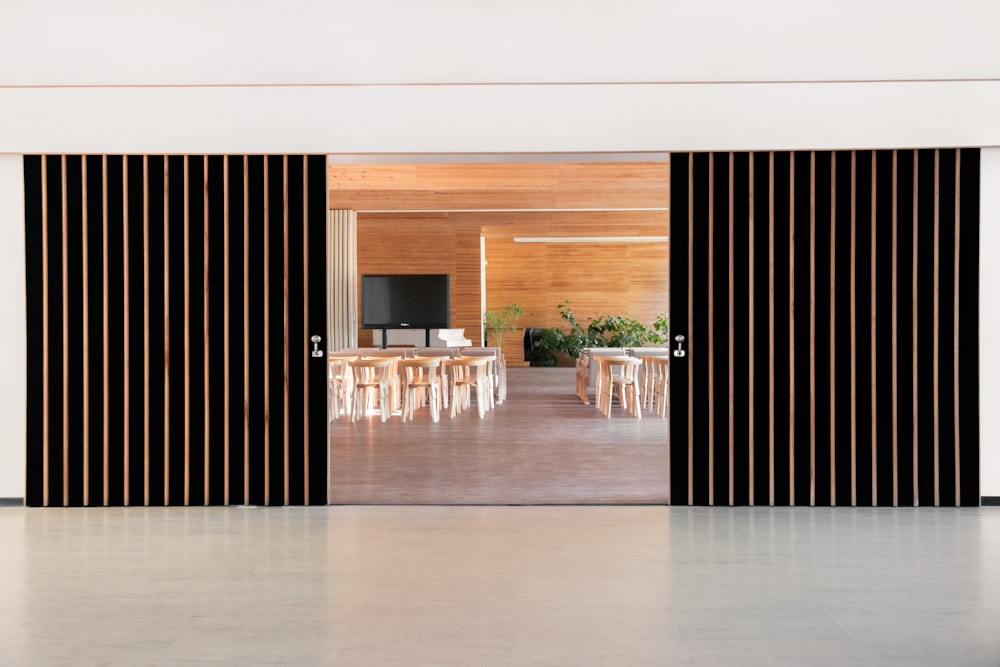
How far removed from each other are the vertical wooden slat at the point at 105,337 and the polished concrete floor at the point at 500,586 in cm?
28

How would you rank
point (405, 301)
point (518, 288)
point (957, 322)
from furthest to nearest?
point (518, 288) → point (405, 301) → point (957, 322)

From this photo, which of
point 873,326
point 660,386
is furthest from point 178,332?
point 660,386

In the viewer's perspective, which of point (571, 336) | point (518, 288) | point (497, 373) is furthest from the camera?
point (518, 288)

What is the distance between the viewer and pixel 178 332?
20.9 ft

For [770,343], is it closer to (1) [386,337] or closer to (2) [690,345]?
(2) [690,345]

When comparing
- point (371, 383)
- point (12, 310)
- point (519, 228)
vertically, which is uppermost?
point (519, 228)

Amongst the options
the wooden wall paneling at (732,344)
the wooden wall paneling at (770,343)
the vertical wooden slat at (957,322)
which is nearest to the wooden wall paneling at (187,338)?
the wooden wall paneling at (732,344)

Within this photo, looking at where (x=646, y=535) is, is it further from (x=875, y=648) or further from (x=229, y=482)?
(x=229, y=482)

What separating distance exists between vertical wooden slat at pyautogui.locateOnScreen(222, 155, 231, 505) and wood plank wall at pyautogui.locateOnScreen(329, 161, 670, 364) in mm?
5944

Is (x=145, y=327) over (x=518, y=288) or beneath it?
beneath

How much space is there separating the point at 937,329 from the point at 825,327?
698mm

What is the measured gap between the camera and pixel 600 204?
14750 millimetres

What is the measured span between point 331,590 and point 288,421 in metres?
2.29

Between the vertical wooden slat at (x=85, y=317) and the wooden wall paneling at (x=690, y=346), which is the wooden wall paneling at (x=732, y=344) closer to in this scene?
the wooden wall paneling at (x=690, y=346)
